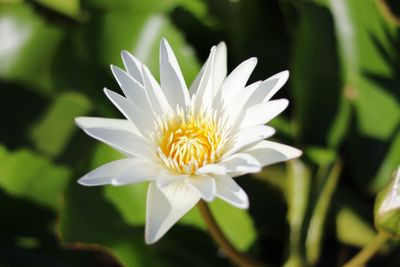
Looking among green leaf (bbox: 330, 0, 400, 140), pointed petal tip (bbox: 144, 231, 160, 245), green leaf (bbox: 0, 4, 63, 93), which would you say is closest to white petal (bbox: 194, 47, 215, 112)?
pointed petal tip (bbox: 144, 231, 160, 245)

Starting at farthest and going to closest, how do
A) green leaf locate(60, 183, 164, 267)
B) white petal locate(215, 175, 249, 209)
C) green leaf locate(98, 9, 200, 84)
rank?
green leaf locate(98, 9, 200, 84)
green leaf locate(60, 183, 164, 267)
white petal locate(215, 175, 249, 209)

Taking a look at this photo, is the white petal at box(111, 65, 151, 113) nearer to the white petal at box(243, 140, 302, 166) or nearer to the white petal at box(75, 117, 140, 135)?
the white petal at box(75, 117, 140, 135)

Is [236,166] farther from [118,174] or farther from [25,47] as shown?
[25,47]

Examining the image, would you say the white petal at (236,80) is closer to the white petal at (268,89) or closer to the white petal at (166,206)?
the white petal at (268,89)

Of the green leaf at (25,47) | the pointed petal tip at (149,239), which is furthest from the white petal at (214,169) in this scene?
the green leaf at (25,47)

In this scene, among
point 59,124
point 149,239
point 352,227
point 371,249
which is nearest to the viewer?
point 149,239

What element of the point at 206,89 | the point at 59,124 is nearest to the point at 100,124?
the point at 206,89

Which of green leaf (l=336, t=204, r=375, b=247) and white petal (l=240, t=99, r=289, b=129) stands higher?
white petal (l=240, t=99, r=289, b=129)
